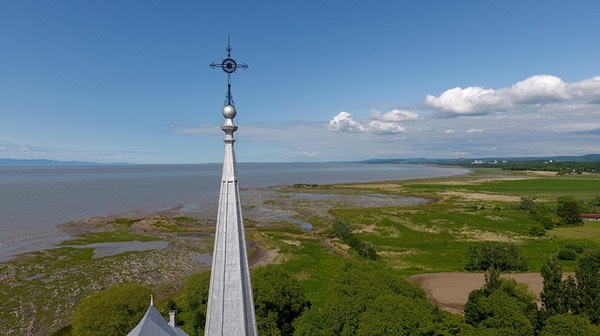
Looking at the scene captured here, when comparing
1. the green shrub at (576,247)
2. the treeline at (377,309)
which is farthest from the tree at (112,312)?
the green shrub at (576,247)

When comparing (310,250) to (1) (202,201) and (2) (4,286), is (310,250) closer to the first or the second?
(2) (4,286)

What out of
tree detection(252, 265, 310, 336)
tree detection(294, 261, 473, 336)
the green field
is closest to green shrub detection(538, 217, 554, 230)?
the green field

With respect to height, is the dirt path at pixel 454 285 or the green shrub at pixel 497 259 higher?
the green shrub at pixel 497 259

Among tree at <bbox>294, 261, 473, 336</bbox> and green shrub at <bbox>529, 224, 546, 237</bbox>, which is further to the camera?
green shrub at <bbox>529, 224, 546, 237</bbox>

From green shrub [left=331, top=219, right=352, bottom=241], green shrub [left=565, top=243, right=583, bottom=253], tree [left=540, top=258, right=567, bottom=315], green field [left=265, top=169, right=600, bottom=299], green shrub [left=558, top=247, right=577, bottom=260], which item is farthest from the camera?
green shrub [left=331, top=219, right=352, bottom=241]

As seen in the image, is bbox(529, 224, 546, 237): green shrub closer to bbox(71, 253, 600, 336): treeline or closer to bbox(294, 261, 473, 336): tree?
bbox(71, 253, 600, 336): treeline

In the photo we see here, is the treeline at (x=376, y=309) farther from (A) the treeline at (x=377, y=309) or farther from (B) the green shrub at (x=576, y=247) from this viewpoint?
(B) the green shrub at (x=576, y=247)
